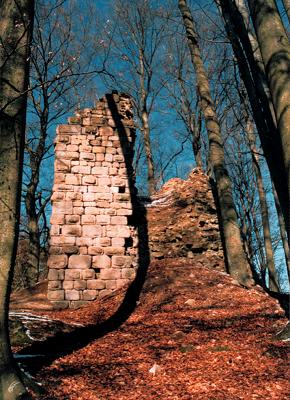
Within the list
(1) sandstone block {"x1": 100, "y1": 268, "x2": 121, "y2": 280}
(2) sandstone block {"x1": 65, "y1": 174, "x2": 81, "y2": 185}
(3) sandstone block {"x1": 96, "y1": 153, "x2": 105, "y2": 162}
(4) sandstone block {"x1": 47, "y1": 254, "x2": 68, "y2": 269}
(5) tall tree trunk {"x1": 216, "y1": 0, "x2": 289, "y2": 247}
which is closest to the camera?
(5) tall tree trunk {"x1": 216, "y1": 0, "x2": 289, "y2": 247}

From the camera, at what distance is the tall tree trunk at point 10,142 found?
10.1ft

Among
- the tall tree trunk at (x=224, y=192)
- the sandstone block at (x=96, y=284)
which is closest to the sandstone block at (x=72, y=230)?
the sandstone block at (x=96, y=284)

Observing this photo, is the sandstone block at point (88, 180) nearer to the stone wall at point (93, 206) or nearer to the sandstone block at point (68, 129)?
the stone wall at point (93, 206)

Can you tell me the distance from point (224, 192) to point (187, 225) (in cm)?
167

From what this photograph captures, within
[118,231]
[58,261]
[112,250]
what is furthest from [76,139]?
[58,261]

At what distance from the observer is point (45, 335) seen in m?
5.11

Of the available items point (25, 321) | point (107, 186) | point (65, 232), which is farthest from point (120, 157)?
point (25, 321)

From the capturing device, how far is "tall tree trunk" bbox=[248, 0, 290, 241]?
174 inches

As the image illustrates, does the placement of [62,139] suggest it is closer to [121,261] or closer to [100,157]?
[100,157]

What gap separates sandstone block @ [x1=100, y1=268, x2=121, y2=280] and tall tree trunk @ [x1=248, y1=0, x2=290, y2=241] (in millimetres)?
4558

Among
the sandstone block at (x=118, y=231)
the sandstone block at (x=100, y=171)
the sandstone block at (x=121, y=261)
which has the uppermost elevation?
the sandstone block at (x=100, y=171)

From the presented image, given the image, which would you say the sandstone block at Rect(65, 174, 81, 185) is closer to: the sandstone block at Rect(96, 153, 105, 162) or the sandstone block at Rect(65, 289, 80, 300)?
the sandstone block at Rect(96, 153, 105, 162)

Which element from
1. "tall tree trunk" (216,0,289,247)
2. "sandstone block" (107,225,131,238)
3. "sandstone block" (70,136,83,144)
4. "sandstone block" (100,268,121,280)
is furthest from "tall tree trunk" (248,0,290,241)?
"sandstone block" (70,136,83,144)

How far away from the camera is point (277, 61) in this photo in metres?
4.68
